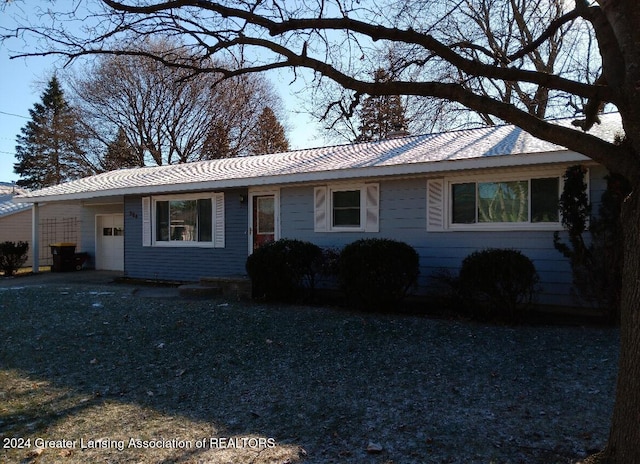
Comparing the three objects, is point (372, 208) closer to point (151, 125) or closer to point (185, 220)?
point (185, 220)

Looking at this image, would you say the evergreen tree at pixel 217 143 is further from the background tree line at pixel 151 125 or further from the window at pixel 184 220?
the window at pixel 184 220

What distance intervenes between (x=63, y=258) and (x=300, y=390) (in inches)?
644

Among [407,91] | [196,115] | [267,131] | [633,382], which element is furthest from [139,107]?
[633,382]

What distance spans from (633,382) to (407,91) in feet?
8.10

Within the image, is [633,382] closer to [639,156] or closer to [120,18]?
[639,156]

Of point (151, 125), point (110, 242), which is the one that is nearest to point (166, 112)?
point (151, 125)

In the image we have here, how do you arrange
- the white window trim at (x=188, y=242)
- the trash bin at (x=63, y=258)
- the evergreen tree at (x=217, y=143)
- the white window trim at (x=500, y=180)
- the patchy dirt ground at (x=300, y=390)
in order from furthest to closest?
the evergreen tree at (x=217, y=143), the trash bin at (x=63, y=258), the white window trim at (x=188, y=242), the white window trim at (x=500, y=180), the patchy dirt ground at (x=300, y=390)

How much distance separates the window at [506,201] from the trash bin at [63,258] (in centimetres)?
1480

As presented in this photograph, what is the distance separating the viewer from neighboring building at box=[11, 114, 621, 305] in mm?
8773

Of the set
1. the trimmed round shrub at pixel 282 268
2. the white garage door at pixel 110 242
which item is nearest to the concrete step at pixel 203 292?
Answer: the trimmed round shrub at pixel 282 268

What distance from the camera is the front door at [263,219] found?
1232 centimetres

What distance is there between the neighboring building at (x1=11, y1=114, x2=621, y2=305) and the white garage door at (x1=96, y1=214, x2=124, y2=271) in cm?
241

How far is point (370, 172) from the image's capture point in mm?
10000

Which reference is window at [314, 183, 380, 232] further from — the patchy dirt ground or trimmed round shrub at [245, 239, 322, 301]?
the patchy dirt ground
